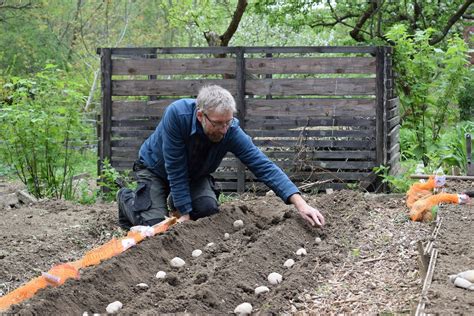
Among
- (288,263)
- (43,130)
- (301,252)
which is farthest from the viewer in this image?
(43,130)

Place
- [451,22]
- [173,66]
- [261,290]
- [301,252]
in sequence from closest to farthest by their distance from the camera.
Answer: [261,290] < [301,252] < [173,66] < [451,22]

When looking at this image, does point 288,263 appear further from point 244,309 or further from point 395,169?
point 395,169

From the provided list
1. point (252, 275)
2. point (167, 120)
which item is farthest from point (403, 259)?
point (167, 120)

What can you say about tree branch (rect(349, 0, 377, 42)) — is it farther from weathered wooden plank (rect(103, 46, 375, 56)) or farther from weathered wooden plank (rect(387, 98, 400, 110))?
weathered wooden plank (rect(103, 46, 375, 56))

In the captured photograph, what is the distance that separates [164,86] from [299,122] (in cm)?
183

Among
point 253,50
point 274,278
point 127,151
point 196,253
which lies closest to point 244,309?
point 274,278

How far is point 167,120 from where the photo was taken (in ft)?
22.1

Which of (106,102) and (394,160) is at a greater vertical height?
(106,102)

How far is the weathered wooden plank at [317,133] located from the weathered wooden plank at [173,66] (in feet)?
2.88

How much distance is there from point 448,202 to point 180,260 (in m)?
2.95

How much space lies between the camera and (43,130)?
9.64m

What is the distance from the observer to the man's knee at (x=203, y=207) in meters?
7.40

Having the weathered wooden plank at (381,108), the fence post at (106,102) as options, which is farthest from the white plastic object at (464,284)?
the fence post at (106,102)

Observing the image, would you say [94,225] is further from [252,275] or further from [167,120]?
[252,275]
